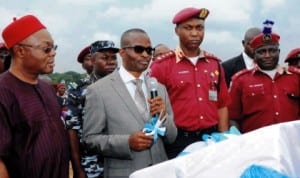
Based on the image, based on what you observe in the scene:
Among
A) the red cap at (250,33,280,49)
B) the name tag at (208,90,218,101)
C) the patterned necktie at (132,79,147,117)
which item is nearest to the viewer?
the patterned necktie at (132,79,147,117)

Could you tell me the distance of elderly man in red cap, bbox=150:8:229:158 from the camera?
13.9 ft

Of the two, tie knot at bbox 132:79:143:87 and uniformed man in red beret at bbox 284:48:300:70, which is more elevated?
tie knot at bbox 132:79:143:87

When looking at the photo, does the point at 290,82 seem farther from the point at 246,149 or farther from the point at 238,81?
the point at 246,149

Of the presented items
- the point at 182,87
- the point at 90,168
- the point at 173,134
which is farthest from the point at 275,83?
the point at 90,168

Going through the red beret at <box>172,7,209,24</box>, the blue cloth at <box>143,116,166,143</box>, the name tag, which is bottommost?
the name tag

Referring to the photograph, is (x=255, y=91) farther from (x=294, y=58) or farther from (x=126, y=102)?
(x=294, y=58)

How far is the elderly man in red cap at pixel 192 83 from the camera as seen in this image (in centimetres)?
424

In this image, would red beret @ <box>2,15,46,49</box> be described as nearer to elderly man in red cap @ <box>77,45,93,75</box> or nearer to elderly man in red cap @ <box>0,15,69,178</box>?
elderly man in red cap @ <box>0,15,69,178</box>

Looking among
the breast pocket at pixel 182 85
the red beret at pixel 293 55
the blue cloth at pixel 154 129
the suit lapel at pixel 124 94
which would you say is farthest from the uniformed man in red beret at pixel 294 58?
the blue cloth at pixel 154 129

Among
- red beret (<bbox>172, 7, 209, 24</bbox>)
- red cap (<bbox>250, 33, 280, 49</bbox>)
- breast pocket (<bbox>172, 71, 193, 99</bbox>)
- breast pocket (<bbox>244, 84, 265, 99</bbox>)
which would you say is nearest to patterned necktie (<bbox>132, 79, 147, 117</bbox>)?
breast pocket (<bbox>172, 71, 193, 99</bbox>)

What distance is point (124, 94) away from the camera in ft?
11.9

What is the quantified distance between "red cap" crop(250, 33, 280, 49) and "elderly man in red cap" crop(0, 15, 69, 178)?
7.48 ft

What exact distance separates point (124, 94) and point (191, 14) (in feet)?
3.84

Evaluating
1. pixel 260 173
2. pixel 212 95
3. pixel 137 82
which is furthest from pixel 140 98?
pixel 260 173
